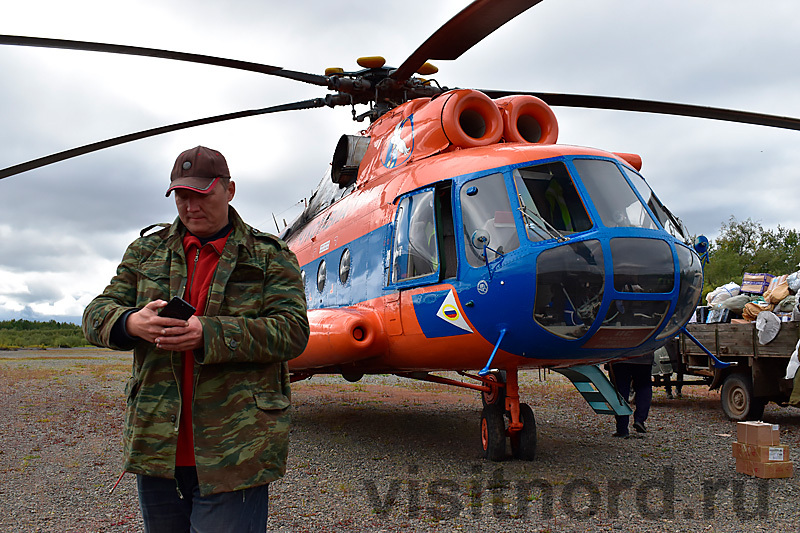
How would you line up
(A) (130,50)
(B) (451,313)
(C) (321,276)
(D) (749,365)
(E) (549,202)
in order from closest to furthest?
(E) (549,202)
(B) (451,313)
(A) (130,50)
(C) (321,276)
(D) (749,365)

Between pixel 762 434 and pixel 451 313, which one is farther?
pixel 762 434

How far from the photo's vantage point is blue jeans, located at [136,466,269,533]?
212 centimetres

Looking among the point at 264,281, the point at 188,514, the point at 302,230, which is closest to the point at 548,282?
the point at 264,281

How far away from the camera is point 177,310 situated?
6.63ft

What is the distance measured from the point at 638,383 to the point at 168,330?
742 centimetres

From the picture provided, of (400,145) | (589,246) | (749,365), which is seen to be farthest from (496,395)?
(749,365)

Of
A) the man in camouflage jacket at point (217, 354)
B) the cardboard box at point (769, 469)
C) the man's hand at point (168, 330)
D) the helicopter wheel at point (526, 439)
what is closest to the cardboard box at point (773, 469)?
the cardboard box at point (769, 469)

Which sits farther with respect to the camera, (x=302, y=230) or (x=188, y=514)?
(x=302, y=230)

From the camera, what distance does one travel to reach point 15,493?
5.36m

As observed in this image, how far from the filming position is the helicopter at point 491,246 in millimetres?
4824

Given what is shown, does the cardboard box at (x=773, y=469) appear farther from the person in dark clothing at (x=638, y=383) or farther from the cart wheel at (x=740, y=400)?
the cart wheel at (x=740, y=400)

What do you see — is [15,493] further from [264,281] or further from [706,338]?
[706,338]

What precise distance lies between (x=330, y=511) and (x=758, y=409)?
6.64 meters

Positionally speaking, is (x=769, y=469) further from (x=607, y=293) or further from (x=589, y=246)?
(x=589, y=246)
